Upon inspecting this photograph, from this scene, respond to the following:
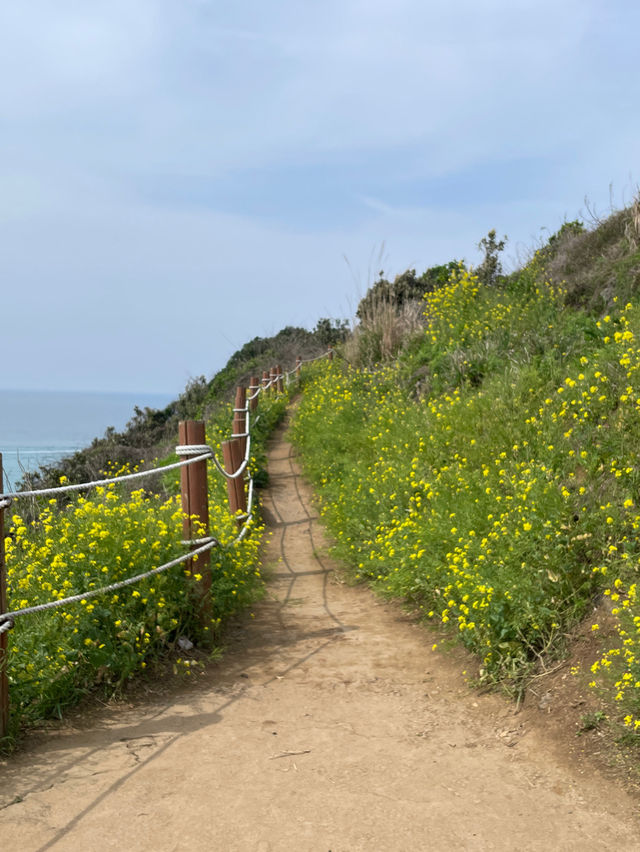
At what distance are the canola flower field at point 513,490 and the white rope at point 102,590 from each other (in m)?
1.64

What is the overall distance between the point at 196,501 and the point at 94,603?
3.80 ft

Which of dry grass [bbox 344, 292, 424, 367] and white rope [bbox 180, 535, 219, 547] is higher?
dry grass [bbox 344, 292, 424, 367]

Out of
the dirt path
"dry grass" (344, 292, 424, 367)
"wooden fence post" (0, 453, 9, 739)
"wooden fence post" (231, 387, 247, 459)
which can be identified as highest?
"dry grass" (344, 292, 424, 367)

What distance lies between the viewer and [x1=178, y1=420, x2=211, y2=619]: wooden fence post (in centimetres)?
515

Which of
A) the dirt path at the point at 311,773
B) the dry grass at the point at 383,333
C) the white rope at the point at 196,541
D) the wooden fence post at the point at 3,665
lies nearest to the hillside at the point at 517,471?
the dirt path at the point at 311,773

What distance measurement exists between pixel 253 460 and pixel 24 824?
27.3 feet

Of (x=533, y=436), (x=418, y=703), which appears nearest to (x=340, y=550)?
(x=533, y=436)

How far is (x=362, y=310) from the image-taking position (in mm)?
15602

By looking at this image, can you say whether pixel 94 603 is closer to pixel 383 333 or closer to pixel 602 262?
pixel 602 262

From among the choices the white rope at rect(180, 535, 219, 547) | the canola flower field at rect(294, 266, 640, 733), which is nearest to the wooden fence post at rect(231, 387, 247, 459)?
the canola flower field at rect(294, 266, 640, 733)

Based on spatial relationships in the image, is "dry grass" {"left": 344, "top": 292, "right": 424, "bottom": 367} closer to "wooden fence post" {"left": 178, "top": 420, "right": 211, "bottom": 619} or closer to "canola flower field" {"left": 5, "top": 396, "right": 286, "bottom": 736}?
"wooden fence post" {"left": 178, "top": 420, "right": 211, "bottom": 619}

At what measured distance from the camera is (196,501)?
5.31 m

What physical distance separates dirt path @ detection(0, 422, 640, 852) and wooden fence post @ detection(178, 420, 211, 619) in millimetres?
578

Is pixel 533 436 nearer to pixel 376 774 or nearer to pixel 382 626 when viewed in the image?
pixel 382 626
